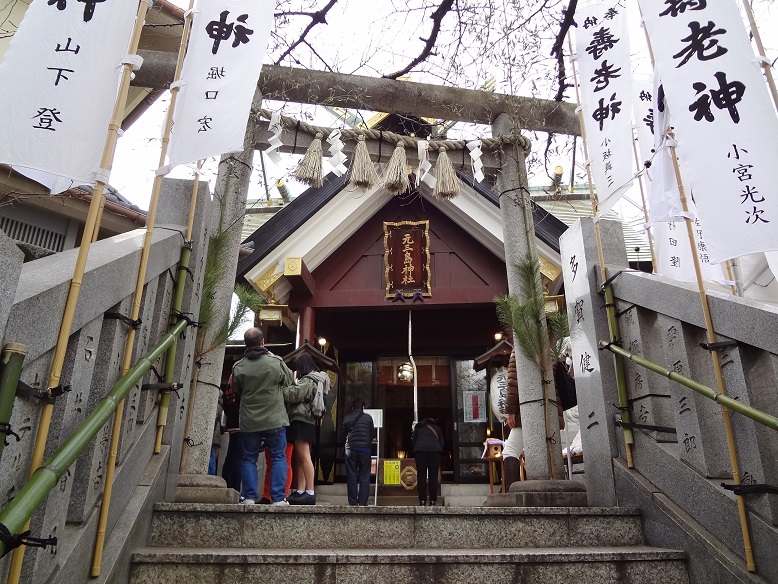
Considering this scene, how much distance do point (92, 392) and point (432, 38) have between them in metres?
5.61

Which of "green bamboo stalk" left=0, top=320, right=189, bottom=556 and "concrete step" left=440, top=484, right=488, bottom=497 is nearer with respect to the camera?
"green bamboo stalk" left=0, top=320, right=189, bottom=556

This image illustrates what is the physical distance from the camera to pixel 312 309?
10664 mm

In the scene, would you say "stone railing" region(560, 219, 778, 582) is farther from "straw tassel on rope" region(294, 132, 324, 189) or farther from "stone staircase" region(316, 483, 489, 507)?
"stone staircase" region(316, 483, 489, 507)

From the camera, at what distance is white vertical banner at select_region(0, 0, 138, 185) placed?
2.57m

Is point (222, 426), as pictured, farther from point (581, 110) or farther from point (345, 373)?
point (581, 110)

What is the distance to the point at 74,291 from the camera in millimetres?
2318

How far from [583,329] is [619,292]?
18.7 inches

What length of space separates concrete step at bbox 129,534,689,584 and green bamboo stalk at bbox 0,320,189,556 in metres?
0.90

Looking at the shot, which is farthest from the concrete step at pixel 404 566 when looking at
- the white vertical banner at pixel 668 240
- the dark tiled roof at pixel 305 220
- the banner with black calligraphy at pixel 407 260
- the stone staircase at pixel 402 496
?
the banner with black calligraphy at pixel 407 260

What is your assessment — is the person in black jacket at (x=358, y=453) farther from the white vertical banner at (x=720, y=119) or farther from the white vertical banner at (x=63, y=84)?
the white vertical banner at (x=63, y=84)

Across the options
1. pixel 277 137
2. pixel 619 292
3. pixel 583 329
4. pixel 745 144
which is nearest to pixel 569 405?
pixel 583 329

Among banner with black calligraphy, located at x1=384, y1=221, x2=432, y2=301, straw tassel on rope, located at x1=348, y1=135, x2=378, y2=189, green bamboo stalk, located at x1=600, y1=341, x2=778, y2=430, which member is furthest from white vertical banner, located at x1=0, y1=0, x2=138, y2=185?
banner with black calligraphy, located at x1=384, y1=221, x2=432, y2=301

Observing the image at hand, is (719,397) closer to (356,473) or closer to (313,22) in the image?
(356,473)

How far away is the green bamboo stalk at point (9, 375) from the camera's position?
1.85 metres
